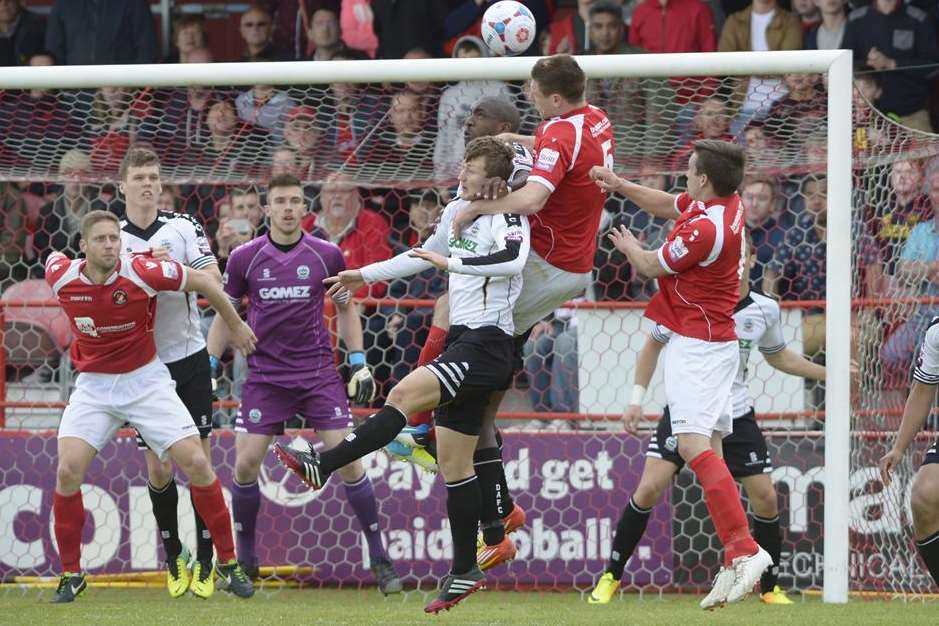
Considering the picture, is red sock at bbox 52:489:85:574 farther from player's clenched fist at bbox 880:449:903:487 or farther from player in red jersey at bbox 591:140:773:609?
player's clenched fist at bbox 880:449:903:487

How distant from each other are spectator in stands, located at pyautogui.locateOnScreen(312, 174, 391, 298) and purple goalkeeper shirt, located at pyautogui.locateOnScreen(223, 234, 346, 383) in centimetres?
98

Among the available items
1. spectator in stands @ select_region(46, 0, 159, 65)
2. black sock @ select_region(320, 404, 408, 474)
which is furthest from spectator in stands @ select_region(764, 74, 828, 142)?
spectator in stands @ select_region(46, 0, 159, 65)

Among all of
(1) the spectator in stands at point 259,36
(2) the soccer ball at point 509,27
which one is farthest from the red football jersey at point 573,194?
(1) the spectator in stands at point 259,36

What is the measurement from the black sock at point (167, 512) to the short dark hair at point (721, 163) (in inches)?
136

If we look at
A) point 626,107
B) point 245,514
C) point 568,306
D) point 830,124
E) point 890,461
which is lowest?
point 245,514

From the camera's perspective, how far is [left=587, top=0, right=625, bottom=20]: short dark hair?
436 inches

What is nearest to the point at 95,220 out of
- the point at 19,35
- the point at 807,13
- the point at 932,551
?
the point at 932,551

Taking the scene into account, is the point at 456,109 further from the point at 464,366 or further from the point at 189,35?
the point at 189,35

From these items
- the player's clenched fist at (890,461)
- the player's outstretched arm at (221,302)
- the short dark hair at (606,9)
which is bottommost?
the player's clenched fist at (890,461)

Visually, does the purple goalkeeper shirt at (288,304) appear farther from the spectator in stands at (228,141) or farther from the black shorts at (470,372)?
the black shorts at (470,372)

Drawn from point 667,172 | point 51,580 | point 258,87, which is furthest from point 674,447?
point 51,580

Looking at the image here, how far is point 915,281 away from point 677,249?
2.34 m

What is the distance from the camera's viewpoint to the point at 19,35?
12.7m

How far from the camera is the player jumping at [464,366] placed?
21.6 ft
